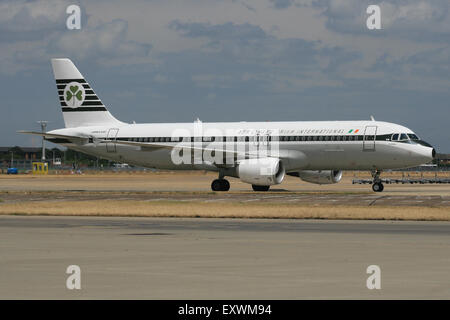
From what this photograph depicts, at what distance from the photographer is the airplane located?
159 feet

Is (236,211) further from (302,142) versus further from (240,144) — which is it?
(240,144)

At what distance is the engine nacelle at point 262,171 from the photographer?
48000 mm

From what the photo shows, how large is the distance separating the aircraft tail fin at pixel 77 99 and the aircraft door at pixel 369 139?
60.8ft

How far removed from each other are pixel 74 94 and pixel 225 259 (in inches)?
1700

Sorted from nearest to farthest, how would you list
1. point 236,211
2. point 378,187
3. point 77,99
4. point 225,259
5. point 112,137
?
point 225,259
point 236,211
point 378,187
point 112,137
point 77,99

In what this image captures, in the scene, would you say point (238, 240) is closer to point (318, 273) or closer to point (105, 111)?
point (318, 273)

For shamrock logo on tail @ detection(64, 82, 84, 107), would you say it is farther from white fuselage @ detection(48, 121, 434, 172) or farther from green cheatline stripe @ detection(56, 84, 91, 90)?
white fuselage @ detection(48, 121, 434, 172)

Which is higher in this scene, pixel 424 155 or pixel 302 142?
pixel 302 142

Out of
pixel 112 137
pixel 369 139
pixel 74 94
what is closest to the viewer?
pixel 369 139

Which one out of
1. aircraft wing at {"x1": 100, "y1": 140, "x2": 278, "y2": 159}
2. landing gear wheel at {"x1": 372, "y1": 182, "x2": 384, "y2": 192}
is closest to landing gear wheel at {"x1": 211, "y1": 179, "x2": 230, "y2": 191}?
aircraft wing at {"x1": 100, "y1": 140, "x2": 278, "y2": 159}

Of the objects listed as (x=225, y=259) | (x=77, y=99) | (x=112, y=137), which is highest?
(x=77, y=99)

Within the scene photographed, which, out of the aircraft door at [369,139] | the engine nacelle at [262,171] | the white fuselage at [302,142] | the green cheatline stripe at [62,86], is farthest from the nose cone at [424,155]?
the green cheatline stripe at [62,86]

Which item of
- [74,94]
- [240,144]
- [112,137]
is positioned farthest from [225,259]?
[74,94]

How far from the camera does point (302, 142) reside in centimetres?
4950
